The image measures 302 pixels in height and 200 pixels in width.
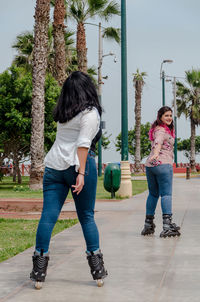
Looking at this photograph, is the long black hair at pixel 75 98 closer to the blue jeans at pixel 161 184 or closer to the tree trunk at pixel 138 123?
the blue jeans at pixel 161 184

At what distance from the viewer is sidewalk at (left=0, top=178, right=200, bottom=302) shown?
14.6 feet

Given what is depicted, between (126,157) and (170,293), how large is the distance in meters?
12.0

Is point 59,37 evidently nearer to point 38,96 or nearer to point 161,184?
point 38,96

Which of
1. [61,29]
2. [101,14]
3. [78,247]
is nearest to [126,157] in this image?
[78,247]

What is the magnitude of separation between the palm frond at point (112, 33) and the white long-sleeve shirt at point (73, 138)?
30.1m

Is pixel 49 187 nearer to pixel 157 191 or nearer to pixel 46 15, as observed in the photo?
pixel 157 191

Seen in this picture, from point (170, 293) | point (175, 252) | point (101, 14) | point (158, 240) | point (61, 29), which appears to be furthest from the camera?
point (101, 14)

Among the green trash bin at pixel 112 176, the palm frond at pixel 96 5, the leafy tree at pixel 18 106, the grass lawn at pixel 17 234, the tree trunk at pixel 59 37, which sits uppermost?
the palm frond at pixel 96 5

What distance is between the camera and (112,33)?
1346 inches

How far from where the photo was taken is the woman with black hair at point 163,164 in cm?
743

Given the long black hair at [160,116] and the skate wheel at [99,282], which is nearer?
the skate wheel at [99,282]

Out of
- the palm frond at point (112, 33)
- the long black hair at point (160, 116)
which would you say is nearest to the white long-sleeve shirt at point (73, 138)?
the long black hair at point (160, 116)

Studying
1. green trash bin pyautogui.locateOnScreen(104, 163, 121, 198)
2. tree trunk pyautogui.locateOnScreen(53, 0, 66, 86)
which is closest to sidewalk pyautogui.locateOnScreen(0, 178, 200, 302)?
green trash bin pyautogui.locateOnScreen(104, 163, 121, 198)

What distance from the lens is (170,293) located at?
14.8 feet
